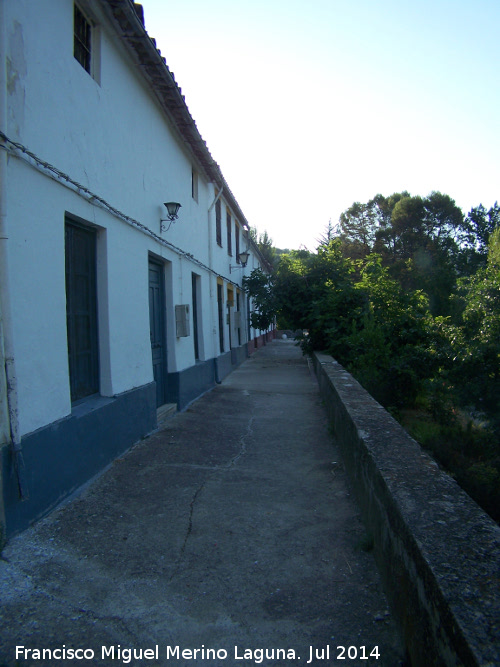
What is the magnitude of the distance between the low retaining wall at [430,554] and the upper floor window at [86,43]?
4439 millimetres

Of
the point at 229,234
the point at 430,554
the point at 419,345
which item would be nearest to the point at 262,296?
the point at 229,234

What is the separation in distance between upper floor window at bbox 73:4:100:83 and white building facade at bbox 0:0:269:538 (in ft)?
0.04

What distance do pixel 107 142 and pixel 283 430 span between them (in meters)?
4.12

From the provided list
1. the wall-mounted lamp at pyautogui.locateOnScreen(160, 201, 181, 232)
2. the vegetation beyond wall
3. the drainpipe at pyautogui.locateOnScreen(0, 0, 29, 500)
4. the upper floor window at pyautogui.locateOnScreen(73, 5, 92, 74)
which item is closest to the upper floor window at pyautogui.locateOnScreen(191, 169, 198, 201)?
the wall-mounted lamp at pyautogui.locateOnScreen(160, 201, 181, 232)

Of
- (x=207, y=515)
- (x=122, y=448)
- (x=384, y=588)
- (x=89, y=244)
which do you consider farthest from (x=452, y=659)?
(x=89, y=244)

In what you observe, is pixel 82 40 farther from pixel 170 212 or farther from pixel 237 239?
pixel 237 239

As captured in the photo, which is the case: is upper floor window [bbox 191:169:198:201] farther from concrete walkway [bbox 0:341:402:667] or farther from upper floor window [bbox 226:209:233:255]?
concrete walkway [bbox 0:341:402:667]

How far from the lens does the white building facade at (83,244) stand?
10.8ft

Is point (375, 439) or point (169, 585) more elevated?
point (375, 439)

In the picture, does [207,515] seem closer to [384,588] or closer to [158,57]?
[384,588]

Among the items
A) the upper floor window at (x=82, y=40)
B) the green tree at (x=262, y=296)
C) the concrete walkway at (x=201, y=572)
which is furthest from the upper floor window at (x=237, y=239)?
the concrete walkway at (x=201, y=572)

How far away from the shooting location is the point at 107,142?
507cm

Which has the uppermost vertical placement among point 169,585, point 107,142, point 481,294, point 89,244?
point 107,142

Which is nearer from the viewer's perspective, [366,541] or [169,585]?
[169,585]
